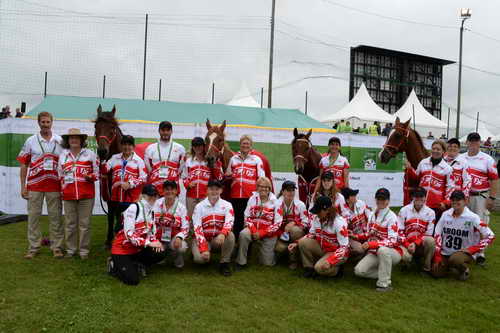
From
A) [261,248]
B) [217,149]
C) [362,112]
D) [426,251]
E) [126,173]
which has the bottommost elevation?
[261,248]

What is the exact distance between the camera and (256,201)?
5176mm

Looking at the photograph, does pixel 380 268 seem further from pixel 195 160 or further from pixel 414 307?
pixel 195 160

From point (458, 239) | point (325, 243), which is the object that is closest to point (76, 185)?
point (325, 243)

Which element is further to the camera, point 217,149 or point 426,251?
point 217,149

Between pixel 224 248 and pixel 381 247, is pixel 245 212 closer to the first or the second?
pixel 224 248

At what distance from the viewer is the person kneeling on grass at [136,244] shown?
14.2ft

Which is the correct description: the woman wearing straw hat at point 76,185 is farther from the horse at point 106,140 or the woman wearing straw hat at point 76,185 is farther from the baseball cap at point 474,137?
the baseball cap at point 474,137

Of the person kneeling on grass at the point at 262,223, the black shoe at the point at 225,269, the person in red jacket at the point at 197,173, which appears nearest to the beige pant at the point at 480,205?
the person kneeling on grass at the point at 262,223

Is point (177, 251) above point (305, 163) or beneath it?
beneath

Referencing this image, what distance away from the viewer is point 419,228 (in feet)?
16.4

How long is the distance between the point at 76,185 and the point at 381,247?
4039 millimetres

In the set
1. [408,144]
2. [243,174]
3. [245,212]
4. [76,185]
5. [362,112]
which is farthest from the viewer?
[362,112]

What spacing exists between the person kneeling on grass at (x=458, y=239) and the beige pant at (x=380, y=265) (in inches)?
33.4

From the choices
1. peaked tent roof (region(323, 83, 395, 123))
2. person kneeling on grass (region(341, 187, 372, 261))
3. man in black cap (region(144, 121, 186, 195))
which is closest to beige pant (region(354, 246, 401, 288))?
person kneeling on grass (region(341, 187, 372, 261))
